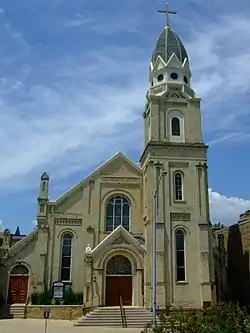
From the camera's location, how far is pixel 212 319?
13695mm

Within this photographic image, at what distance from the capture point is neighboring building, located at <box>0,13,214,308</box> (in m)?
30.8

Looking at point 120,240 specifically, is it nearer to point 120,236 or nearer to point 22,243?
point 120,236

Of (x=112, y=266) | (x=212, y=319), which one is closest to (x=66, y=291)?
(x=112, y=266)

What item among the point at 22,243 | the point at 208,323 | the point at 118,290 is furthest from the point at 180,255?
the point at 208,323

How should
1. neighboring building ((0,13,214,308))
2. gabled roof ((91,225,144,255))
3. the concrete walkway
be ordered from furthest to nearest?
gabled roof ((91,225,144,255)) → neighboring building ((0,13,214,308)) → the concrete walkway

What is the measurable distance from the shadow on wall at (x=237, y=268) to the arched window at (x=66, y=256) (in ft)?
45.4

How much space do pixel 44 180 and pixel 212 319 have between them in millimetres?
24105

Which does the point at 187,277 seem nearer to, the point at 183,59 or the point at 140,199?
the point at 140,199

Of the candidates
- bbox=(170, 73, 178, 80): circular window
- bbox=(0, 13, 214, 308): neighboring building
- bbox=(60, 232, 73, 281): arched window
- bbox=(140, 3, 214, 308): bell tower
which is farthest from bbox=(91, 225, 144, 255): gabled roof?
bbox=(170, 73, 178, 80): circular window

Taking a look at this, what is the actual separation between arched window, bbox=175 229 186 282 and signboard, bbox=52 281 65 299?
8.78 meters

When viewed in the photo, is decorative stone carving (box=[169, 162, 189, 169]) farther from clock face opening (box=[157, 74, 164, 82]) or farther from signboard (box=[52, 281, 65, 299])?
signboard (box=[52, 281, 65, 299])

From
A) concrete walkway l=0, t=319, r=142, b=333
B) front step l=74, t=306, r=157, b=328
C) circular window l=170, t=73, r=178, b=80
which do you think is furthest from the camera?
circular window l=170, t=73, r=178, b=80

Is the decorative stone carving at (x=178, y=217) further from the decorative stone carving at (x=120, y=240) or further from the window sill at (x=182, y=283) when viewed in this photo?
the window sill at (x=182, y=283)

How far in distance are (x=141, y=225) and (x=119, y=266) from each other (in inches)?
173
